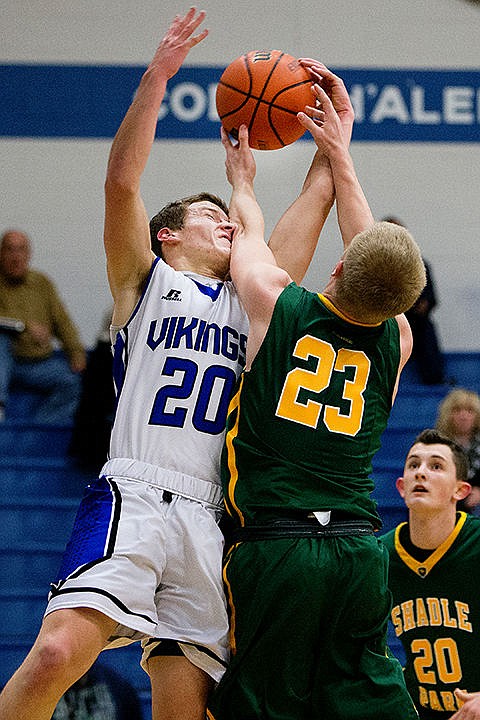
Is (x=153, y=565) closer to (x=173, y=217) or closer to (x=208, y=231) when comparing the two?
(x=208, y=231)

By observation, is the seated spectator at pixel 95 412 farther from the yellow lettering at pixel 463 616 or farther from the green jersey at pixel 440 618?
the yellow lettering at pixel 463 616

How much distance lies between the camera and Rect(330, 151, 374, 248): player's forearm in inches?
165

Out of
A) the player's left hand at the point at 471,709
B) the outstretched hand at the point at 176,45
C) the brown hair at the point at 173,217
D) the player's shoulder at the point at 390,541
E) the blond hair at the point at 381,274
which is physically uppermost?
the outstretched hand at the point at 176,45

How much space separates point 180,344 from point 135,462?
0.46 m

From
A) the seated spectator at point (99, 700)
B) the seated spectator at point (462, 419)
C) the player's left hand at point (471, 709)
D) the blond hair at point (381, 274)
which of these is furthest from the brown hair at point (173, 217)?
the seated spectator at point (462, 419)

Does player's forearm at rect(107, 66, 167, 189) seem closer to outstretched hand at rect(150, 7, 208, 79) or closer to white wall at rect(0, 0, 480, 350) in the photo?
outstretched hand at rect(150, 7, 208, 79)

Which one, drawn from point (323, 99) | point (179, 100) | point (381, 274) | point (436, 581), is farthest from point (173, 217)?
point (179, 100)

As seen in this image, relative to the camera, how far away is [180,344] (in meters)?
3.99

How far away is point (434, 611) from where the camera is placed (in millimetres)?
5535

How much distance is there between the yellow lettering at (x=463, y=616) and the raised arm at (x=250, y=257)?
2.27m

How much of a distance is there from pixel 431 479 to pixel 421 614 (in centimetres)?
69

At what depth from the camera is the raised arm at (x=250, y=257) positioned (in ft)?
12.5

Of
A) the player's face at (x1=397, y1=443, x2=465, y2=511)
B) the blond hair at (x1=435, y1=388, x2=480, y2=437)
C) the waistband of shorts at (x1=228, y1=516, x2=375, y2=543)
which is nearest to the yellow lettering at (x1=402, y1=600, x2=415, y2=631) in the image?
the player's face at (x1=397, y1=443, x2=465, y2=511)

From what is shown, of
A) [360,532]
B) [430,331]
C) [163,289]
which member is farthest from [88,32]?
[360,532]
